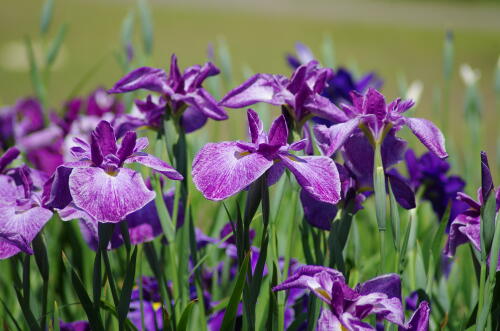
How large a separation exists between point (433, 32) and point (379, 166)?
6.90 m

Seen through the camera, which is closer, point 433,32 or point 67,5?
point 433,32

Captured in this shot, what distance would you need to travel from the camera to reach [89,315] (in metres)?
Result: 0.67

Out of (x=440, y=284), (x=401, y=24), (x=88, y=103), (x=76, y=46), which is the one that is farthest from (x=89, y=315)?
(x=401, y=24)

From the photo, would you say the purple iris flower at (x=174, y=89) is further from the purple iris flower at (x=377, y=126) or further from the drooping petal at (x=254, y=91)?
the purple iris flower at (x=377, y=126)

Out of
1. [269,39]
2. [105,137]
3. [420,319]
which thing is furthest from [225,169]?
[269,39]

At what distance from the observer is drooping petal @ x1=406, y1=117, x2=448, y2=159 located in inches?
25.6

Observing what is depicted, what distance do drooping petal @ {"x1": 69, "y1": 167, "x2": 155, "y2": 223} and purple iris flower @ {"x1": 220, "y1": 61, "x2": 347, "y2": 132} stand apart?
7.7 inches

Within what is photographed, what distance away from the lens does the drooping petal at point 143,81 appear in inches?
31.2

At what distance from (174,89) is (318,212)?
0.23 meters

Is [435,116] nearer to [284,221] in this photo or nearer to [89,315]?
[284,221]

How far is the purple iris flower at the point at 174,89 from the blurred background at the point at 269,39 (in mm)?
2640

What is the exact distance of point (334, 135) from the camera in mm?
650

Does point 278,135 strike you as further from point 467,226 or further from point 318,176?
point 467,226

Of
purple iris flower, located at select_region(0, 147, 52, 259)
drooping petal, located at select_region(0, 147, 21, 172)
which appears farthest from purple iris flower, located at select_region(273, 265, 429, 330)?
drooping petal, located at select_region(0, 147, 21, 172)
